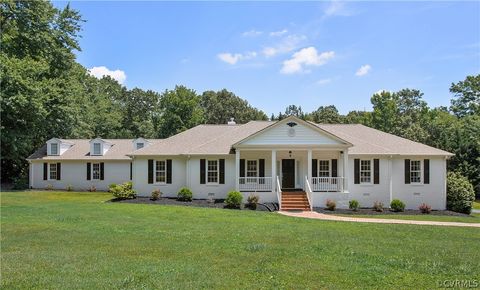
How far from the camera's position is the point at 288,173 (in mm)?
26203

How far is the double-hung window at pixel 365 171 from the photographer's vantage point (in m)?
24.9

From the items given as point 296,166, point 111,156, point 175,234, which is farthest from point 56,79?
point 175,234

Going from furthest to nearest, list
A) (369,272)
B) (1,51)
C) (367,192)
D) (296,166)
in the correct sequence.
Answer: (1,51) < (296,166) < (367,192) < (369,272)

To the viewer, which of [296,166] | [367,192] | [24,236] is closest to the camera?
[24,236]

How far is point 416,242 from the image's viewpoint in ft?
39.1

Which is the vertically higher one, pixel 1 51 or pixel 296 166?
pixel 1 51

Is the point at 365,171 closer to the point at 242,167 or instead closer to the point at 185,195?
the point at 242,167

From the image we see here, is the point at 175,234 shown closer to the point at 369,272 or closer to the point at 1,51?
the point at 369,272

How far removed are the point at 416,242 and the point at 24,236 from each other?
36.5 feet

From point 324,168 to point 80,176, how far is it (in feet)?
69.9

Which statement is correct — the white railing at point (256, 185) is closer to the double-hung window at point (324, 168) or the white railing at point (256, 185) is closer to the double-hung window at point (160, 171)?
the double-hung window at point (324, 168)

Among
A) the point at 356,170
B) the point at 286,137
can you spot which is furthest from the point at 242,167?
the point at 356,170

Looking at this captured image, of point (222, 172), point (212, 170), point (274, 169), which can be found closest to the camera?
point (274, 169)

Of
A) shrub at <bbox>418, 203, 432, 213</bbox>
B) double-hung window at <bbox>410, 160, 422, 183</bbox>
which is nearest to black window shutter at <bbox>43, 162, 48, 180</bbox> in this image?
double-hung window at <bbox>410, 160, 422, 183</bbox>
